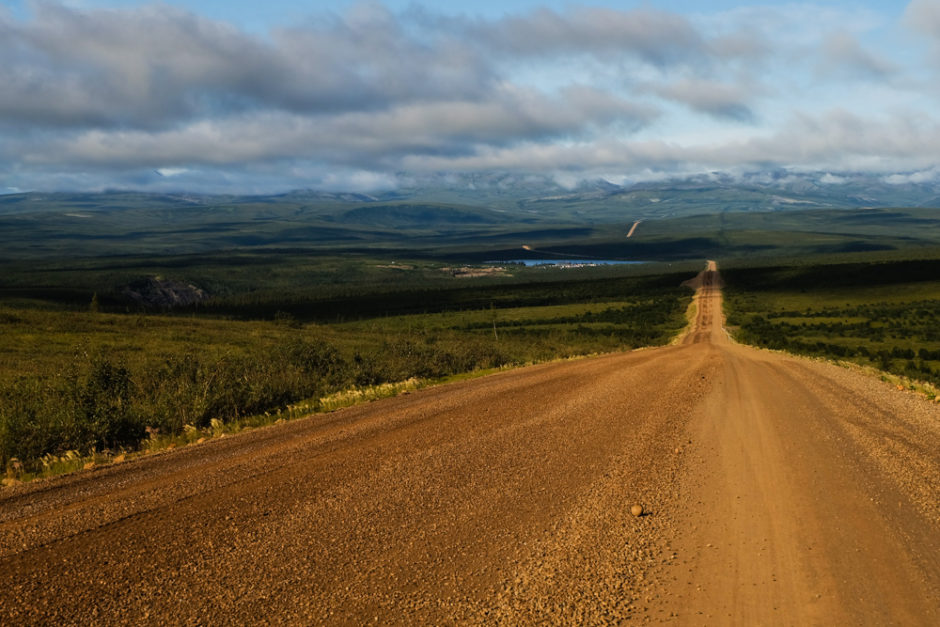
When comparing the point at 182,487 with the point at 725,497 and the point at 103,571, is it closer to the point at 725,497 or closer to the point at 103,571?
the point at 103,571

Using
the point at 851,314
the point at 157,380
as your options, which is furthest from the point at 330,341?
the point at 851,314

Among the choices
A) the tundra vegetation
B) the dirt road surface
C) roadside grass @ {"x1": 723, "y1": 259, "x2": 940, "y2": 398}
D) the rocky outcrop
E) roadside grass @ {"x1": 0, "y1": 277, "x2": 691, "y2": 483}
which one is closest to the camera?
the dirt road surface

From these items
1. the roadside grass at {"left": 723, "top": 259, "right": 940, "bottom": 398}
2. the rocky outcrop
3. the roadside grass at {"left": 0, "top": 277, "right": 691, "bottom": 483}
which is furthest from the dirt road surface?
the rocky outcrop

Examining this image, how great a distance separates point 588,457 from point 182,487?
635 centimetres

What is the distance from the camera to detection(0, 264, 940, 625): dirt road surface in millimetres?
6480

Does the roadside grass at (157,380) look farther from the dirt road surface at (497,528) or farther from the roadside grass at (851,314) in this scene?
the roadside grass at (851,314)

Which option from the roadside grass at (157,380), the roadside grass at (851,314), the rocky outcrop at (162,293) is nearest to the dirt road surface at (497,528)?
the roadside grass at (157,380)

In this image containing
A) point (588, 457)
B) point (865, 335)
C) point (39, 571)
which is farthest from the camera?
point (865, 335)

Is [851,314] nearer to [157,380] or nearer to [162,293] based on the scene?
[157,380]

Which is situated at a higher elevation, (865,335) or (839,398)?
(839,398)

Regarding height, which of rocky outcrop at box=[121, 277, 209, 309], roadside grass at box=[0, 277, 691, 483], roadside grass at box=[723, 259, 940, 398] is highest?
roadside grass at box=[0, 277, 691, 483]

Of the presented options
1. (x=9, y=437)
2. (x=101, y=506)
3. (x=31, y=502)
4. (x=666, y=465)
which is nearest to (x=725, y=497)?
(x=666, y=465)

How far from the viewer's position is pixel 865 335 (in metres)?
63.6

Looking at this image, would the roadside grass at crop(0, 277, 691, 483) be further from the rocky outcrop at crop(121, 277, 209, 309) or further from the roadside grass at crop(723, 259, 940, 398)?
the rocky outcrop at crop(121, 277, 209, 309)
